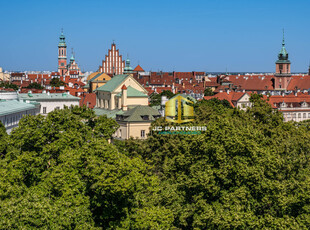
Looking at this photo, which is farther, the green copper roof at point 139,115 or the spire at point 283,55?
the spire at point 283,55

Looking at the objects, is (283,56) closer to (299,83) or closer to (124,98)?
(299,83)

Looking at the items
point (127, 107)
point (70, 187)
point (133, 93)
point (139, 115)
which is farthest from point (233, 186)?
point (133, 93)

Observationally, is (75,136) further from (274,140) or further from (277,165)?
(274,140)

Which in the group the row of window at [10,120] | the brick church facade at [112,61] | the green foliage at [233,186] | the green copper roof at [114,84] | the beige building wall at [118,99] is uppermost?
Answer: the brick church facade at [112,61]

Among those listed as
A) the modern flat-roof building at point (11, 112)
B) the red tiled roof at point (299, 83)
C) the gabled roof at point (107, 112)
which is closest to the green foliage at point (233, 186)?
the modern flat-roof building at point (11, 112)

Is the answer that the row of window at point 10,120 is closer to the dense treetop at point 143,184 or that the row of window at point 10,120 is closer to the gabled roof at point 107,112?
the gabled roof at point 107,112

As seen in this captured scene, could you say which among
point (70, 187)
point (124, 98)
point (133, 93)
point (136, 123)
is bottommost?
point (70, 187)

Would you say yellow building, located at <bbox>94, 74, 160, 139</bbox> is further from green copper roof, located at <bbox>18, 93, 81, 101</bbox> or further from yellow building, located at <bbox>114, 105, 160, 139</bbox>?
green copper roof, located at <bbox>18, 93, 81, 101</bbox>

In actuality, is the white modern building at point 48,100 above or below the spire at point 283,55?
below

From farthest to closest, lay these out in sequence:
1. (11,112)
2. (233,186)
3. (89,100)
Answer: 1. (89,100)
2. (11,112)
3. (233,186)

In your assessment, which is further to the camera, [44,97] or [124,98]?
[44,97]

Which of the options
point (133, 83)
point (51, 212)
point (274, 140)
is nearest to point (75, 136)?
point (51, 212)

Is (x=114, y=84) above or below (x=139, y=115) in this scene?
above

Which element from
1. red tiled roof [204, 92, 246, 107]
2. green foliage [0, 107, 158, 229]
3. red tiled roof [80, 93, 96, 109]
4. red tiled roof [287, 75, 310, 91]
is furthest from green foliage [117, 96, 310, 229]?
red tiled roof [287, 75, 310, 91]
